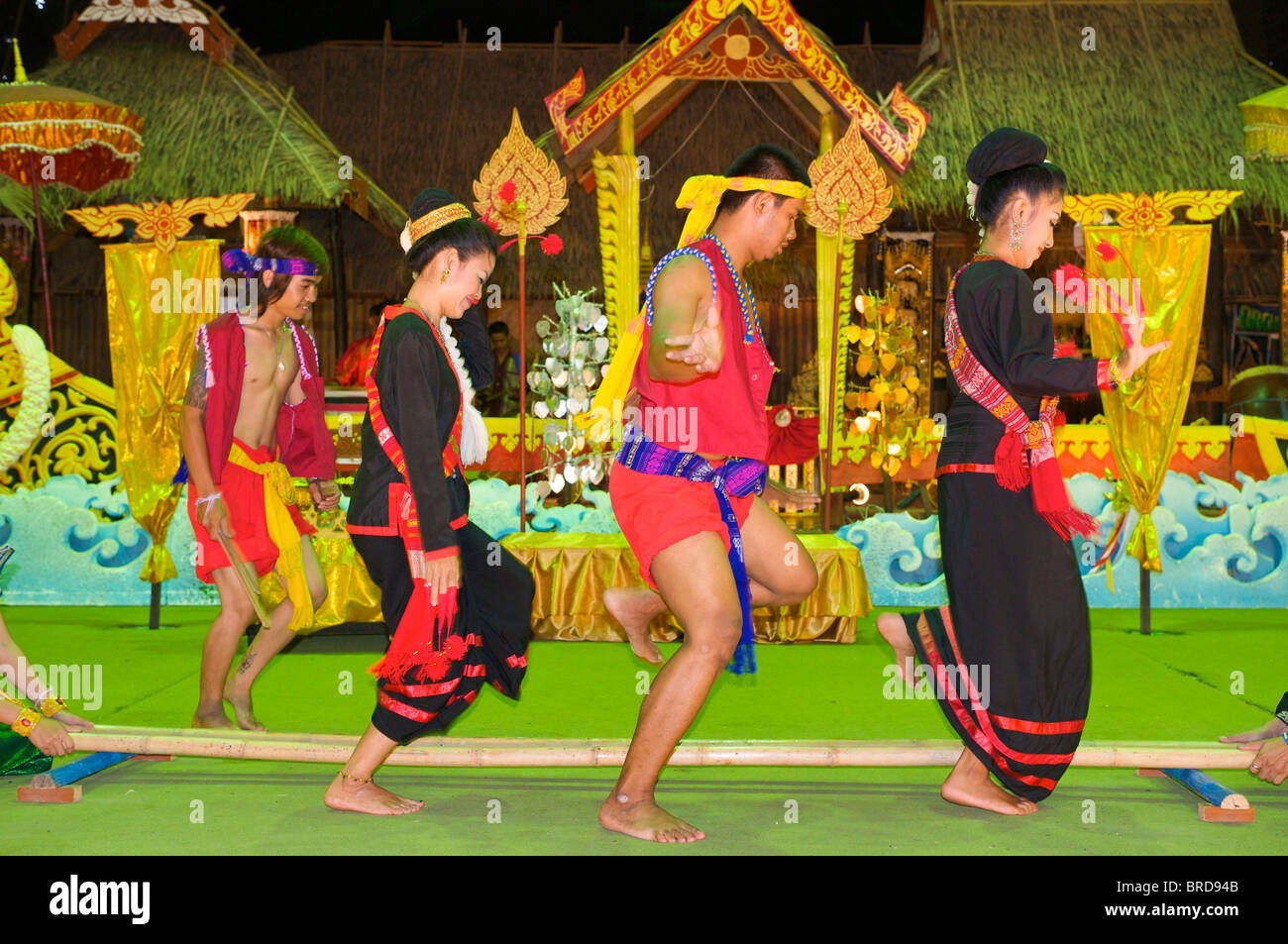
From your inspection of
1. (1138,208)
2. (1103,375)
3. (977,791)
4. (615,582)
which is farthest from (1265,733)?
(1138,208)

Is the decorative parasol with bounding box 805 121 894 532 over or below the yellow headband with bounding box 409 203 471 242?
over

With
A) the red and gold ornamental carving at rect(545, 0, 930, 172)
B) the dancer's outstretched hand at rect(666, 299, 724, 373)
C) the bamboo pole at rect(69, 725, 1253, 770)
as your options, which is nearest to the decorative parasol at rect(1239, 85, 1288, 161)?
the red and gold ornamental carving at rect(545, 0, 930, 172)

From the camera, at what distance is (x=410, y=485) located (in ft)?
11.0

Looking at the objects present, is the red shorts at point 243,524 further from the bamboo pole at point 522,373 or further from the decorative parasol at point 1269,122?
the decorative parasol at point 1269,122

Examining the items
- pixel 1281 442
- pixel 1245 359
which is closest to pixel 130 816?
pixel 1281 442

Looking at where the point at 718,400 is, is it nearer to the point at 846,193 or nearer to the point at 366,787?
the point at 366,787

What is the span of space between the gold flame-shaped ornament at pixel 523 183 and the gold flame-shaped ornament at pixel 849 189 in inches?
64.0

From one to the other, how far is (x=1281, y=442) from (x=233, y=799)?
749 cm

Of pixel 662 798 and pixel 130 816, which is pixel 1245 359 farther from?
pixel 130 816

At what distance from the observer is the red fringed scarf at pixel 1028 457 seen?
11.4 ft

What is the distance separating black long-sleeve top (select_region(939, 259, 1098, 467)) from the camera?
11.0ft

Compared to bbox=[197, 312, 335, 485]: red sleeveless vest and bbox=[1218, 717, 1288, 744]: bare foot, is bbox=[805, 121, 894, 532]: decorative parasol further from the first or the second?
bbox=[1218, 717, 1288, 744]: bare foot

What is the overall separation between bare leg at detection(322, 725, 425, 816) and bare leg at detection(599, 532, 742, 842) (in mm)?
626

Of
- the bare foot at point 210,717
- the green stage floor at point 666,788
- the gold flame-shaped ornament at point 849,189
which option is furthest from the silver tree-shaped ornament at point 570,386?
the bare foot at point 210,717
